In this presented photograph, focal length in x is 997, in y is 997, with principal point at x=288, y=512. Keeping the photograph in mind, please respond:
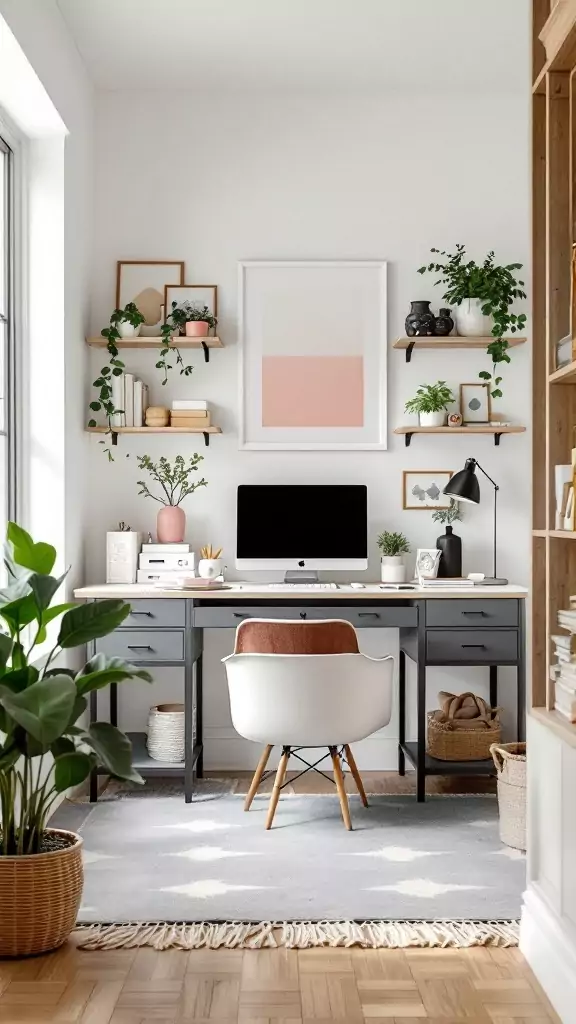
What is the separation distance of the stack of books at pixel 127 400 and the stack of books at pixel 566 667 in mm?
2424

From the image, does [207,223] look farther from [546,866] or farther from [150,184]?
[546,866]

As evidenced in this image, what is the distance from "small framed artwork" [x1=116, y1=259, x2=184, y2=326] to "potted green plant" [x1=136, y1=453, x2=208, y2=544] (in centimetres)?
64

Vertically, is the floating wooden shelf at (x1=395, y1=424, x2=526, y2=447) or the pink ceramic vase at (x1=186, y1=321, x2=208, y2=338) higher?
the pink ceramic vase at (x1=186, y1=321, x2=208, y2=338)

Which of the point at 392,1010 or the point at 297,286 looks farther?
A: the point at 297,286

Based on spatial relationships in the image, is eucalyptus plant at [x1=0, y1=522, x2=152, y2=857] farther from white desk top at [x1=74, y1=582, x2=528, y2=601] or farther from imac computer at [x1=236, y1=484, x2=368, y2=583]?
imac computer at [x1=236, y1=484, x2=368, y2=583]

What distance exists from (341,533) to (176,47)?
7.02 feet

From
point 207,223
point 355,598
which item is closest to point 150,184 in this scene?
point 207,223

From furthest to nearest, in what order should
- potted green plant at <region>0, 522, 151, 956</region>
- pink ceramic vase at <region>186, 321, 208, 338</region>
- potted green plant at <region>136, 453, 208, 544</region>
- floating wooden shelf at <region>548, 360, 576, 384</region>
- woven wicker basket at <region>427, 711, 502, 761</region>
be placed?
1. potted green plant at <region>136, 453, 208, 544</region>
2. pink ceramic vase at <region>186, 321, 208, 338</region>
3. woven wicker basket at <region>427, 711, 502, 761</region>
4. potted green plant at <region>0, 522, 151, 956</region>
5. floating wooden shelf at <region>548, 360, 576, 384</region>

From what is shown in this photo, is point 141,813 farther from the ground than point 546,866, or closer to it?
closer to it

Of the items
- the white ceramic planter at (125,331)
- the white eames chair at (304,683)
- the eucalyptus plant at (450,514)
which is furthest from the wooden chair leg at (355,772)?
the white ceramic planter at (125,331)

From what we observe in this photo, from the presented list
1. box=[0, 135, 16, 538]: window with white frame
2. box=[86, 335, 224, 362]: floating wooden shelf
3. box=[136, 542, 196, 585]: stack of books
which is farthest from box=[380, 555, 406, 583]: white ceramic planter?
box=[0, 135, 16, 538]: window with white frame

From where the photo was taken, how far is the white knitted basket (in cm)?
410

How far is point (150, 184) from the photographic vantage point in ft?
14.9

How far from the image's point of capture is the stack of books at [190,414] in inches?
173
